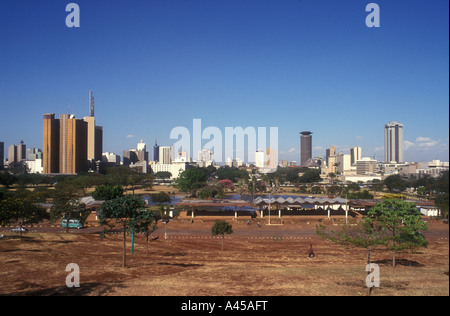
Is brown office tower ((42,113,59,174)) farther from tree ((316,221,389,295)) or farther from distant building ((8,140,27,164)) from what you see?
tree ((316,221,389,295))

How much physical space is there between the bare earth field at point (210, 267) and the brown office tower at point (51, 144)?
283 ft

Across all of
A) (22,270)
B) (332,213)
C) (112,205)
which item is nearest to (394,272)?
(112,205)

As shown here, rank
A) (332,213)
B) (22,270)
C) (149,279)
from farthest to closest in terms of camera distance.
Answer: (332,213) < (22,270) < (149,279)

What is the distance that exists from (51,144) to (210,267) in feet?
341

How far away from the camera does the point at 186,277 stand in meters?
13.1

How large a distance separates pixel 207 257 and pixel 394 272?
9613 millimetres

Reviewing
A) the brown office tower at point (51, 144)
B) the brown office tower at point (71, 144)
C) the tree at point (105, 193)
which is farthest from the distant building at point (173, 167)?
the tree at point (105, 193)

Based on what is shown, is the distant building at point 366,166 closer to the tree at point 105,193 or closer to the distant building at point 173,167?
the distant building at point 173,167

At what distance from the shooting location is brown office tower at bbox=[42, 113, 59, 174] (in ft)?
330

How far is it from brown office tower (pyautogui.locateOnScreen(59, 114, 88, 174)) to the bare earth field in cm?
8661

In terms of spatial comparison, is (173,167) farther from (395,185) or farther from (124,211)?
(124,211)

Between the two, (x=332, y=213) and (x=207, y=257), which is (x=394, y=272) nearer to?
(x=207, y=257)
